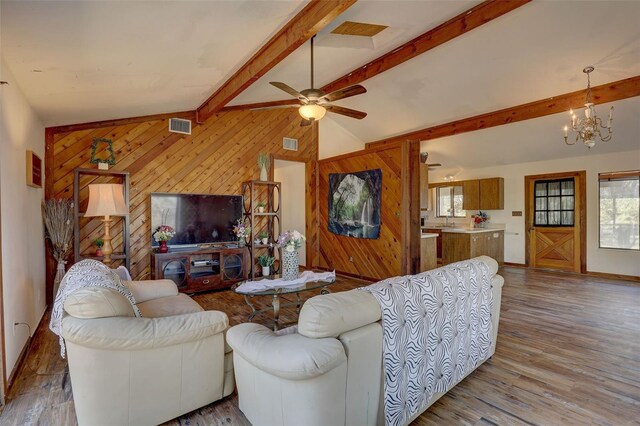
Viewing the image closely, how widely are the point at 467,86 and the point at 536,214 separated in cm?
372

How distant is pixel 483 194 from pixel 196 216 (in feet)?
20.5

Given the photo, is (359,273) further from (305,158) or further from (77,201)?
(77,201)

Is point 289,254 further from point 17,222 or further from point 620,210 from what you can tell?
point 620,210

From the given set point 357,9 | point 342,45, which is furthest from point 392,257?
point 357,9

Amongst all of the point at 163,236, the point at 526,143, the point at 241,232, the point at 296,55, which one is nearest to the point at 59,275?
the point at 163,236

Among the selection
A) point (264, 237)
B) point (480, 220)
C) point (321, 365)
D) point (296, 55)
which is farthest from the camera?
point (480, 220)

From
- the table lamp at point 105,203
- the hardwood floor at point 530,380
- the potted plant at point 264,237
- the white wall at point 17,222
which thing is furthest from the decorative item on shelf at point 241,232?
the white wall at point 17,222

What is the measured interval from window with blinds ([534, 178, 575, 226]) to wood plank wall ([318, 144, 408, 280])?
3.77m

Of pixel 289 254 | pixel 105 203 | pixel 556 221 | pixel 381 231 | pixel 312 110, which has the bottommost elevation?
pixel 289 254

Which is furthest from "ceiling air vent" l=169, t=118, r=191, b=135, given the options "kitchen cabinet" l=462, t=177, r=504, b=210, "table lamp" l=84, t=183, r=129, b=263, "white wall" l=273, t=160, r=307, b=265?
"kitchen cabinet" l=462, t=177, r=504, b=210

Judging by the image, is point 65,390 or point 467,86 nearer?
point 65,390

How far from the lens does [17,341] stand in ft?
8.00

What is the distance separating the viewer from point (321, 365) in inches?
51.1

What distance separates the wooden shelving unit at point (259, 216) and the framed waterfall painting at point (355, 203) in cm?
118
